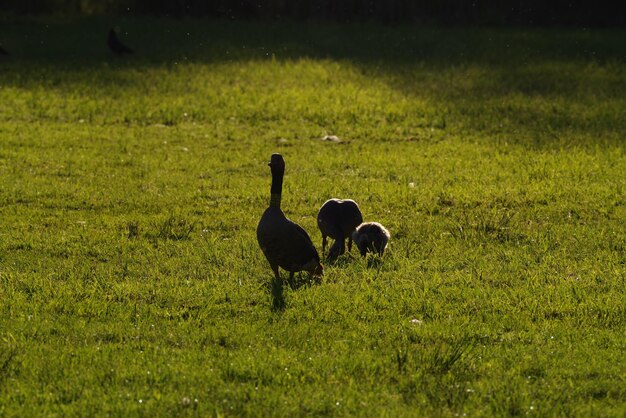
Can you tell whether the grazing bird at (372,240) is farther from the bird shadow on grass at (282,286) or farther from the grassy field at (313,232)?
the bird shadow on grass at (282,286)

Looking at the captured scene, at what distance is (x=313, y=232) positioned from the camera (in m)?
10.4

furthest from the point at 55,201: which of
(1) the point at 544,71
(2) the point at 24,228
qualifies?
(1) the point at 544,71

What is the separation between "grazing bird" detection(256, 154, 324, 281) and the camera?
810cm

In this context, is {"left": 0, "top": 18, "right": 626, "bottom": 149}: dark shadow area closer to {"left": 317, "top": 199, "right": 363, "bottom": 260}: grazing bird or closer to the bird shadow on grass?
{"left": 317, "top": 199, "right": 363, "bottom": 260}: grazing bird

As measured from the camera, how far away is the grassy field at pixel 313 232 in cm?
616

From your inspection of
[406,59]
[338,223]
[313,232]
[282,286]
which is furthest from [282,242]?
[406,59]

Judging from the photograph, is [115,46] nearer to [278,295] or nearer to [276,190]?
[276,190]

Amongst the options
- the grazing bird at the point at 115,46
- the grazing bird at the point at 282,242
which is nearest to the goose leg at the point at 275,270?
Result: the grazing bird at the point at 282,242

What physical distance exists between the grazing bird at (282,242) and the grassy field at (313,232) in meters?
0.24

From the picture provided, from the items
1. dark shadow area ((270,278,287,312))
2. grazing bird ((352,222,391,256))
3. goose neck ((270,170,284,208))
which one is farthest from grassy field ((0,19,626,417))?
goose neck ((270,170,284,208))

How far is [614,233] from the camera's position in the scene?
10109 mm

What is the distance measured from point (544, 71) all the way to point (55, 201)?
11600 millimetres

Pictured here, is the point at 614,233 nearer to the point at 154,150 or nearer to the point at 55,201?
the point at 55,201

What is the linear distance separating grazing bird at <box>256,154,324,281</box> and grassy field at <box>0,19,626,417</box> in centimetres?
24
